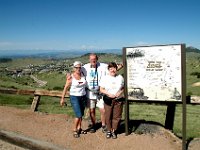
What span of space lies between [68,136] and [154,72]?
2888mm

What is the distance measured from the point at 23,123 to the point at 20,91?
251cm

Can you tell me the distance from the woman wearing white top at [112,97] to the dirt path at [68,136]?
345 mm

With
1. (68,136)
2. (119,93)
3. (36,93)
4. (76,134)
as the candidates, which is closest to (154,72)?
(119,93)

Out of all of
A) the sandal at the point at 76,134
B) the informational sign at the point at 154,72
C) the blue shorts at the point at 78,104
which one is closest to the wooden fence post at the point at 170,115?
the informational sign at the point at 154,72

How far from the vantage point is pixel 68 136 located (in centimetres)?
911

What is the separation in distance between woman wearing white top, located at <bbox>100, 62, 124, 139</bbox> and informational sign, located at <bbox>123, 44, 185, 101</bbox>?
0.87ft

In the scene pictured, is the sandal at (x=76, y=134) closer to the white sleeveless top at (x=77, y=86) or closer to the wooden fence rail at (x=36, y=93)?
the white sleeveless top at (x=77, y=86)

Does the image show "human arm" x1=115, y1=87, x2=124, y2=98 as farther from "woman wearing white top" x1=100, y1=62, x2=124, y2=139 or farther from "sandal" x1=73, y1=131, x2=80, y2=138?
"sandal" x1=73, y1=131, x2=80, y2=138

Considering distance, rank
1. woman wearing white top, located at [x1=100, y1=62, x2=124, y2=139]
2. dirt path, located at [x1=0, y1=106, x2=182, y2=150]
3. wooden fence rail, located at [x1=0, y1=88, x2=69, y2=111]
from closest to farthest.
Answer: dirt path, located at [x1=0, y1=106, x2=182, y2=150]
woman wearing white top, located at [x1=100, y1=62, x2=124, y2=139]
wooden fence rail, located at [x1=0, y1=88, x2=69, y2=111]

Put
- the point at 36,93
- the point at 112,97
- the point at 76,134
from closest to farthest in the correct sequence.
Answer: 1. the point at 112,97
2. the point at 76,134
3. the point at 36,93

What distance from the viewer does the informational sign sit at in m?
7.57

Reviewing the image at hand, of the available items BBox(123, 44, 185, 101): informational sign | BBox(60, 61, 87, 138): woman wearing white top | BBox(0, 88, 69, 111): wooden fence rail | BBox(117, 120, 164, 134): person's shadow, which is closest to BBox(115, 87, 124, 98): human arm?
BBox(123, 44, 185, 101): informational sign

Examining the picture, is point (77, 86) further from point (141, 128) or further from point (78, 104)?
point (141, 128)

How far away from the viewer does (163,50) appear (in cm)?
774
